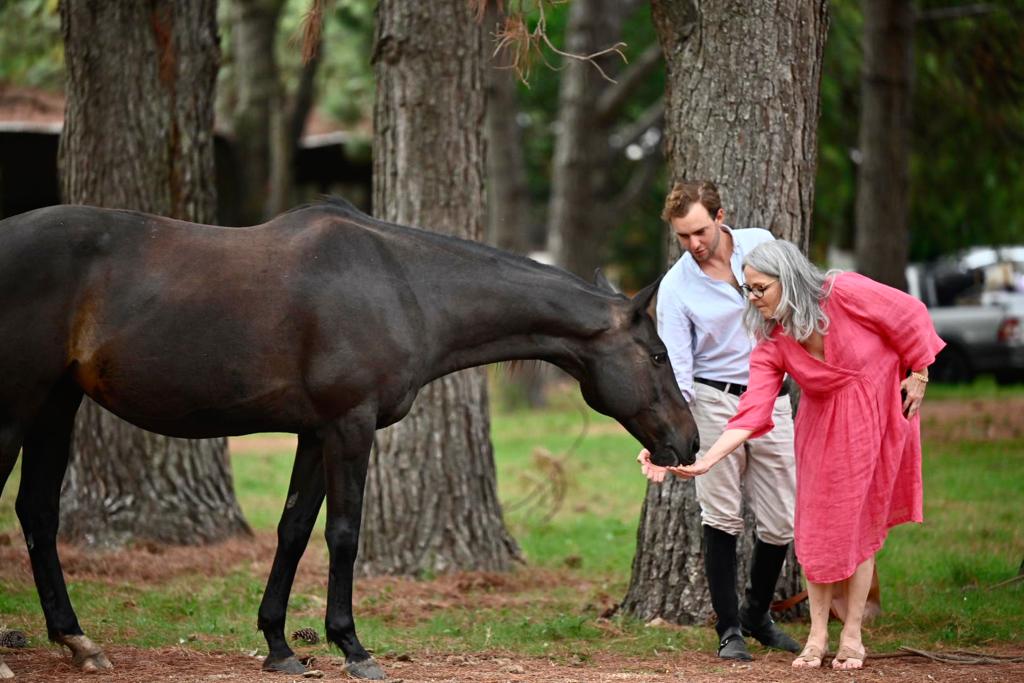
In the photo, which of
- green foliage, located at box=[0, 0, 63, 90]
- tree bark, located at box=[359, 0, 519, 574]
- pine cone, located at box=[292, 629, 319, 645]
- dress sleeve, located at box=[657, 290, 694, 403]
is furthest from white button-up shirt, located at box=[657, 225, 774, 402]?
green foliage, located at box=[0, 0, 63, 90]

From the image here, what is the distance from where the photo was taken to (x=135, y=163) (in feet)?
29.3

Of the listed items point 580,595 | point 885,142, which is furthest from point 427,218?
point 885,142

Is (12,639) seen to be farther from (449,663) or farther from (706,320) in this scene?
(706,320)

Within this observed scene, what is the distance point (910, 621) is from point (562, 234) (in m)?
14.5

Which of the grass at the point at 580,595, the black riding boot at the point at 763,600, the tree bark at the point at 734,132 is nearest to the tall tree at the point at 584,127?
the grass at the point at 580,595

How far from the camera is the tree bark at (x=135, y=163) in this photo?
29.2 feet

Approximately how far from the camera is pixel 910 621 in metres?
7.01

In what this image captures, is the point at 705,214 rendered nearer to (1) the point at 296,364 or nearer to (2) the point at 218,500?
(1) the point at 296,364

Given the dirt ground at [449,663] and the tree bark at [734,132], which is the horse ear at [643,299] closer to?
the tree bark at [734,132]

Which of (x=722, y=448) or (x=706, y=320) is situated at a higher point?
(x=706, y=320)

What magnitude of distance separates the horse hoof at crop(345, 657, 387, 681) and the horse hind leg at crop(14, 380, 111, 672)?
3.57 ft

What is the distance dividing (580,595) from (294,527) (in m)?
2.80

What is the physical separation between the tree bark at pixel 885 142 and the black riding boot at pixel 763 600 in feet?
35.1

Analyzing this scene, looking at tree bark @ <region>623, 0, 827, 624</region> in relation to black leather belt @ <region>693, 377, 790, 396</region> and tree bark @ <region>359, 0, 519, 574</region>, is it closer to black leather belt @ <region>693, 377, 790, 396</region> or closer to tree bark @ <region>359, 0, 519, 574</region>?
black leather belt @ <region>693, 377, 790, 396</region>
